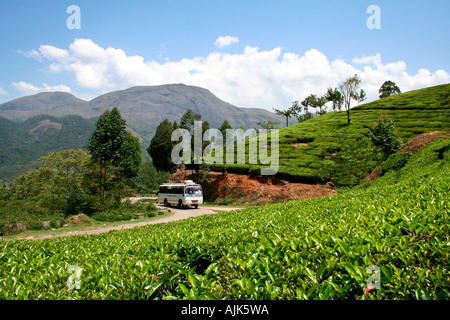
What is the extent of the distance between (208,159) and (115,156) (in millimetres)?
12314

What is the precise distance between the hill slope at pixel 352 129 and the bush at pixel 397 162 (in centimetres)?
736

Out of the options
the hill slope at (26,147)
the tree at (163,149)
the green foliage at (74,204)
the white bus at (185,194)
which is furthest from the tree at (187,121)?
the hill slope at (26,147)

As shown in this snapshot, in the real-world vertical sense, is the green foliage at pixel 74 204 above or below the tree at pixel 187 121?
below

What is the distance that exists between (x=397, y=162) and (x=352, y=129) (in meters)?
19.4

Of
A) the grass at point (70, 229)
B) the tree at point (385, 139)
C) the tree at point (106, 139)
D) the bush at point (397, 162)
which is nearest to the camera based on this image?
the grass at point (70, 229)

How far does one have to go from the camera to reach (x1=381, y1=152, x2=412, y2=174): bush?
650 inches

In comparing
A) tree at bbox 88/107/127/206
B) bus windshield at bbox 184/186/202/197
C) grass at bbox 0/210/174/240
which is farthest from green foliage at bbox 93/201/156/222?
A: bus windshield at bbox 184/186/202/197

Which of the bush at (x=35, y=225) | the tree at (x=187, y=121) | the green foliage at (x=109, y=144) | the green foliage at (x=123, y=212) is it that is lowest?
the green foliage at (x=123, y=212)

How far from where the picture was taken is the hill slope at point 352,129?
26733 millimetres

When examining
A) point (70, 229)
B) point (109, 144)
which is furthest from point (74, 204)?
point (109, 144)

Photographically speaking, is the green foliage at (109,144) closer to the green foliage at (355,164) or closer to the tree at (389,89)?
the green foliage at (355,164)

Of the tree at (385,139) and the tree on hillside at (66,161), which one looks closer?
the tree at (385,139)

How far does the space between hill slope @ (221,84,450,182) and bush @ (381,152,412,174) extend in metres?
7.36

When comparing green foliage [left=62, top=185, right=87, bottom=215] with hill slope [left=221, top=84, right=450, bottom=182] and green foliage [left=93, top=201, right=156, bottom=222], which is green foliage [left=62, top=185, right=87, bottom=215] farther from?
Answer: hill slope [left=221, top=84, right=450, bottom=182]
